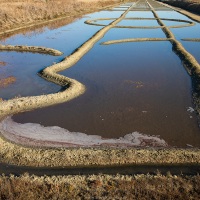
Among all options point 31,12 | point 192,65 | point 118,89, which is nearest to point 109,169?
point 118,89

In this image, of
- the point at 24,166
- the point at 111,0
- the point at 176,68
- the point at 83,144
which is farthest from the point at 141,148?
the point at 111,0

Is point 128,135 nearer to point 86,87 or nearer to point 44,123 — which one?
point 44,123

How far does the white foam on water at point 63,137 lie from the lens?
13.5 meters

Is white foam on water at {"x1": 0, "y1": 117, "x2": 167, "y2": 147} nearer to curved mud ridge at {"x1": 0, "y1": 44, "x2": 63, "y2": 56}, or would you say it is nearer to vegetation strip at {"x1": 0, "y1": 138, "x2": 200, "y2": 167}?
vegetation strip at {"x1": 0, "y1": 138, "x2": 200, "y2": 167}

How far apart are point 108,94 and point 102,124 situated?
13.1ft

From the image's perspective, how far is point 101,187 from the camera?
33.9 ft

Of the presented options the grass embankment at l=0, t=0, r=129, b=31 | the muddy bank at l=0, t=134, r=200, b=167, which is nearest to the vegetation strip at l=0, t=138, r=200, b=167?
the muddy bank at l=0, t=134, r=200, b=167

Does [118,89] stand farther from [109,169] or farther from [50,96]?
[109,169]

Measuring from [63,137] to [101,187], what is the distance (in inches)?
172

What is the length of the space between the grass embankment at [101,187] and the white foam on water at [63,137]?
2.77 metres

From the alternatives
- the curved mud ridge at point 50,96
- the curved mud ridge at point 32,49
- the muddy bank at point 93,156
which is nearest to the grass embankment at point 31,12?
the curved mud ridge at point 32,49

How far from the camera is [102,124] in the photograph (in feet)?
49.4

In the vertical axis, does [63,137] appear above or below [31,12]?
below

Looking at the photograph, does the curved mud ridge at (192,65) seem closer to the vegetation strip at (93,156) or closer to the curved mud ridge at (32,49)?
the vegetation strip at (93,156)
